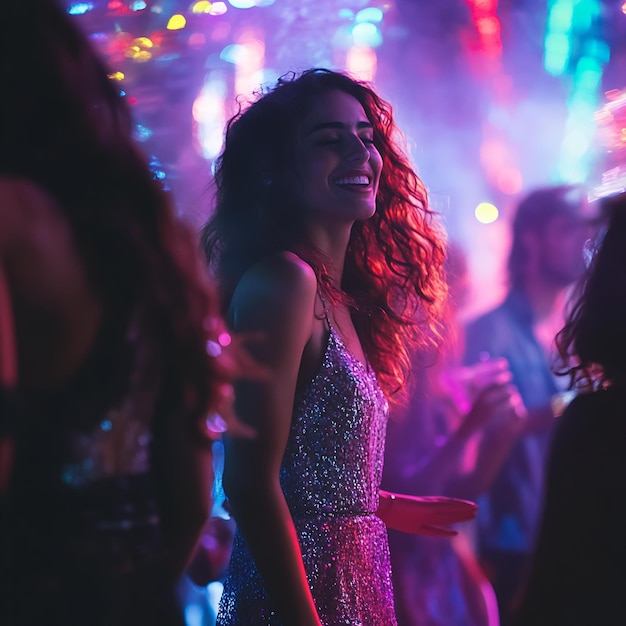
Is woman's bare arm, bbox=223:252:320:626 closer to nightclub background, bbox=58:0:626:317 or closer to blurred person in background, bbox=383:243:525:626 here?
nightclub background, bbox=58:0:626:317

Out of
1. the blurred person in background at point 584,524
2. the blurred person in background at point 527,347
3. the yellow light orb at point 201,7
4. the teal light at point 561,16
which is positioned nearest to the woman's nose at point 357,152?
the blurred person in background at point 584,524

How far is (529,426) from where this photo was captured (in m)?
3.36

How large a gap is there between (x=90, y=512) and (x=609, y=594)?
890mm

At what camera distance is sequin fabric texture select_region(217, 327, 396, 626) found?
1.66 metres

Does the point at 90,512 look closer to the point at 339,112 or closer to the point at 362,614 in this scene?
the point at 362,614

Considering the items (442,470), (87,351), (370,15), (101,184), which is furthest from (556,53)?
(87,351)

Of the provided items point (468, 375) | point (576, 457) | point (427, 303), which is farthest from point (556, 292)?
point (576, 457)

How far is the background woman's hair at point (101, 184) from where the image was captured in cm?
99

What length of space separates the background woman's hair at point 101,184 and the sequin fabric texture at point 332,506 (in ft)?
2.09

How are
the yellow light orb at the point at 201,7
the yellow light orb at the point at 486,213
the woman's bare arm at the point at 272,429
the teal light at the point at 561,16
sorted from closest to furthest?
the woman's bare arm at the point at 272,429
the yellow light orb at the point at 201,7
the teal light at the point at 561,16
the yellow light orb at the point at 486,213

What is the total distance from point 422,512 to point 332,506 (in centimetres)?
29

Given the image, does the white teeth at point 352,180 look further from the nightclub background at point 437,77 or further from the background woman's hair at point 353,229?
the nightclub background at point 437,77

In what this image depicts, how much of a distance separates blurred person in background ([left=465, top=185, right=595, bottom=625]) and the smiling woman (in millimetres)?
1182

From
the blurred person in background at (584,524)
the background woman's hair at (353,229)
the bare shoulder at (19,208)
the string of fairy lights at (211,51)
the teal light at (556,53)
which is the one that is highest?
the teal light at (556,53)
